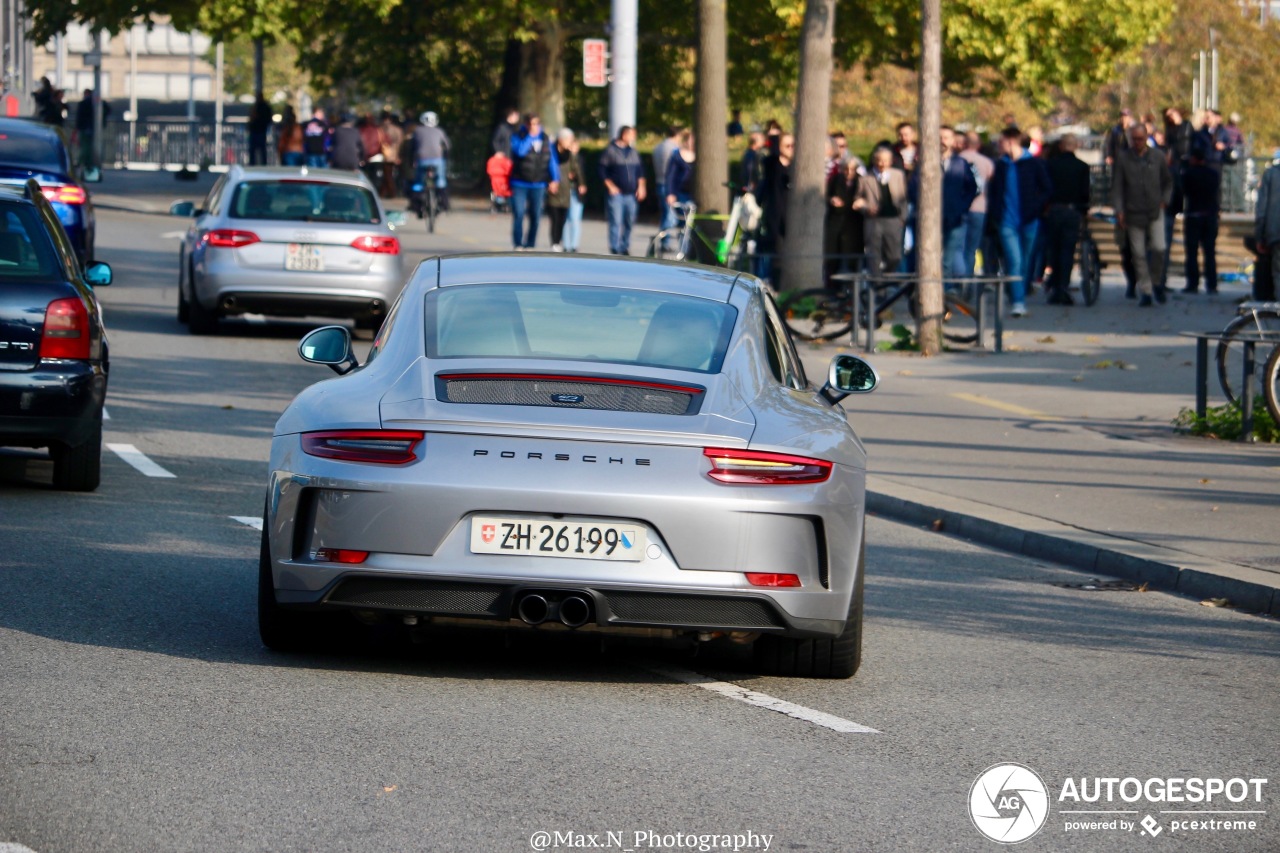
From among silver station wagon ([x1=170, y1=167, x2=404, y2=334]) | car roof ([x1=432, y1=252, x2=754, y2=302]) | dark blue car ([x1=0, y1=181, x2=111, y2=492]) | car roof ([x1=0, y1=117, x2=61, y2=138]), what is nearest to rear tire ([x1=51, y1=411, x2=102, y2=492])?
dark blue car ([x1=0, y1=181, x2=111, y2=492])

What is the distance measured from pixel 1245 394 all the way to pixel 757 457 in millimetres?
8593

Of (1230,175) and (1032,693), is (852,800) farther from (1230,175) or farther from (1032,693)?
(1230,175)

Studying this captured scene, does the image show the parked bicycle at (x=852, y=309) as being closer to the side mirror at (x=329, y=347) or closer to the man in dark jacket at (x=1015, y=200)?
the man in dark jacket at (x=1015, y=200)

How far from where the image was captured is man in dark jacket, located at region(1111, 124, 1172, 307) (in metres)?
24.7

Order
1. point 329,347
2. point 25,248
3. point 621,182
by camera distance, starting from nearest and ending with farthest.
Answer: point 329,347
point 25,248
point 621,182

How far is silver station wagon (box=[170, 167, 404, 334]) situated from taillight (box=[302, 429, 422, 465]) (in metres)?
13.2

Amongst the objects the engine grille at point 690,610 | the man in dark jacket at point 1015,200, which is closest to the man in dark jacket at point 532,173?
the man in dark jacket at point 1015,200

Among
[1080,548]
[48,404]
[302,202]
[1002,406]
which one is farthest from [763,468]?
[302,202]

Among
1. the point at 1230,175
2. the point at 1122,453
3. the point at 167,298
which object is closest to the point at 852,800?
the point at 1122,453

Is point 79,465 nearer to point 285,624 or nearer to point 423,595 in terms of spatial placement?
point 285,624

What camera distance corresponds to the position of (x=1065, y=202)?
24.9 m

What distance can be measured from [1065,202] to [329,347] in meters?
→ 18.4

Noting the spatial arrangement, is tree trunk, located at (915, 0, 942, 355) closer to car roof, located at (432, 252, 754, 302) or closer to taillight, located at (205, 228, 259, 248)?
taillight, located at (205, 228, 259, 248)

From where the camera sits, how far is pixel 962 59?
43312mm
